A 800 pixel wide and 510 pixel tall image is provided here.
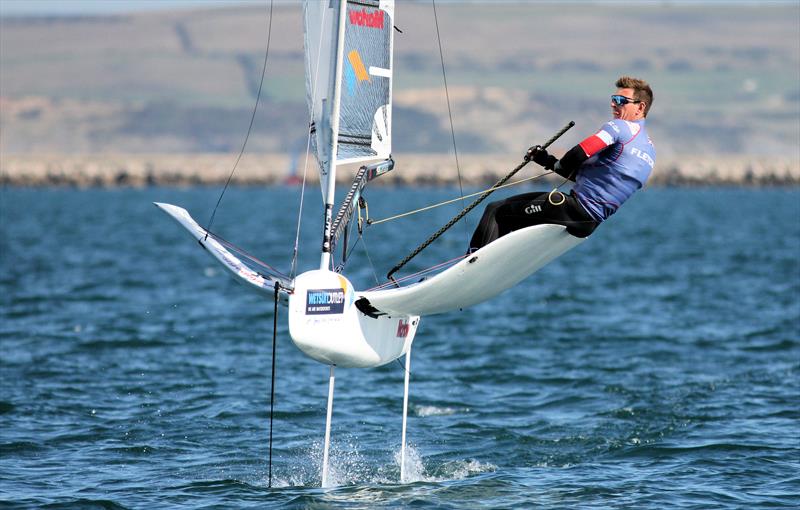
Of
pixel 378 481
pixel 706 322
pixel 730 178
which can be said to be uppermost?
pixel 730 178

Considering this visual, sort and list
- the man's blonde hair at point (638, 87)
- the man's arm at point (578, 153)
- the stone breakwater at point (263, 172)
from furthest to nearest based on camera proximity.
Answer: the stone breakwater at point (263, 172), the man's blonde hair at point (638, 87), the man's arm at point (578, 153)

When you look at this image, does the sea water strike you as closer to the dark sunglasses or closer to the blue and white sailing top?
the blue and white sailing top

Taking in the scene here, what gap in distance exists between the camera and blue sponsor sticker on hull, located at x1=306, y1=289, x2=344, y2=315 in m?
8.80

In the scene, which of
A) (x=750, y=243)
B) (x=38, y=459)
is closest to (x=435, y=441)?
(x=38, y=459)

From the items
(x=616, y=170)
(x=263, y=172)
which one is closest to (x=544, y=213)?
(x=616, y=170)

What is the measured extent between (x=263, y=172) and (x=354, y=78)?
102m

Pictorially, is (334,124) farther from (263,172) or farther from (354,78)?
(263,172)

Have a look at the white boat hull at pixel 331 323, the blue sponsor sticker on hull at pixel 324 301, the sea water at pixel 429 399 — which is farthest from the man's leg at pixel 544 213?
the blue sponsor sticker on hull at pixel 324 301

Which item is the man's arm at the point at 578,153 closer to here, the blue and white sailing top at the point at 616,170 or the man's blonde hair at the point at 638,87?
the blue and white sailing top at the point at 616,170

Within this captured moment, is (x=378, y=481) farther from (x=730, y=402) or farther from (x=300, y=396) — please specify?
(x=730, y=402)

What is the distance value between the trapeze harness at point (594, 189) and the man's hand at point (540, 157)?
4.1 inches

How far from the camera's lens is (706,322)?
20312 millimetres

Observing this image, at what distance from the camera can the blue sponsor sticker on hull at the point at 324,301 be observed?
8.80m

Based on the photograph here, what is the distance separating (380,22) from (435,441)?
4.00 meters
